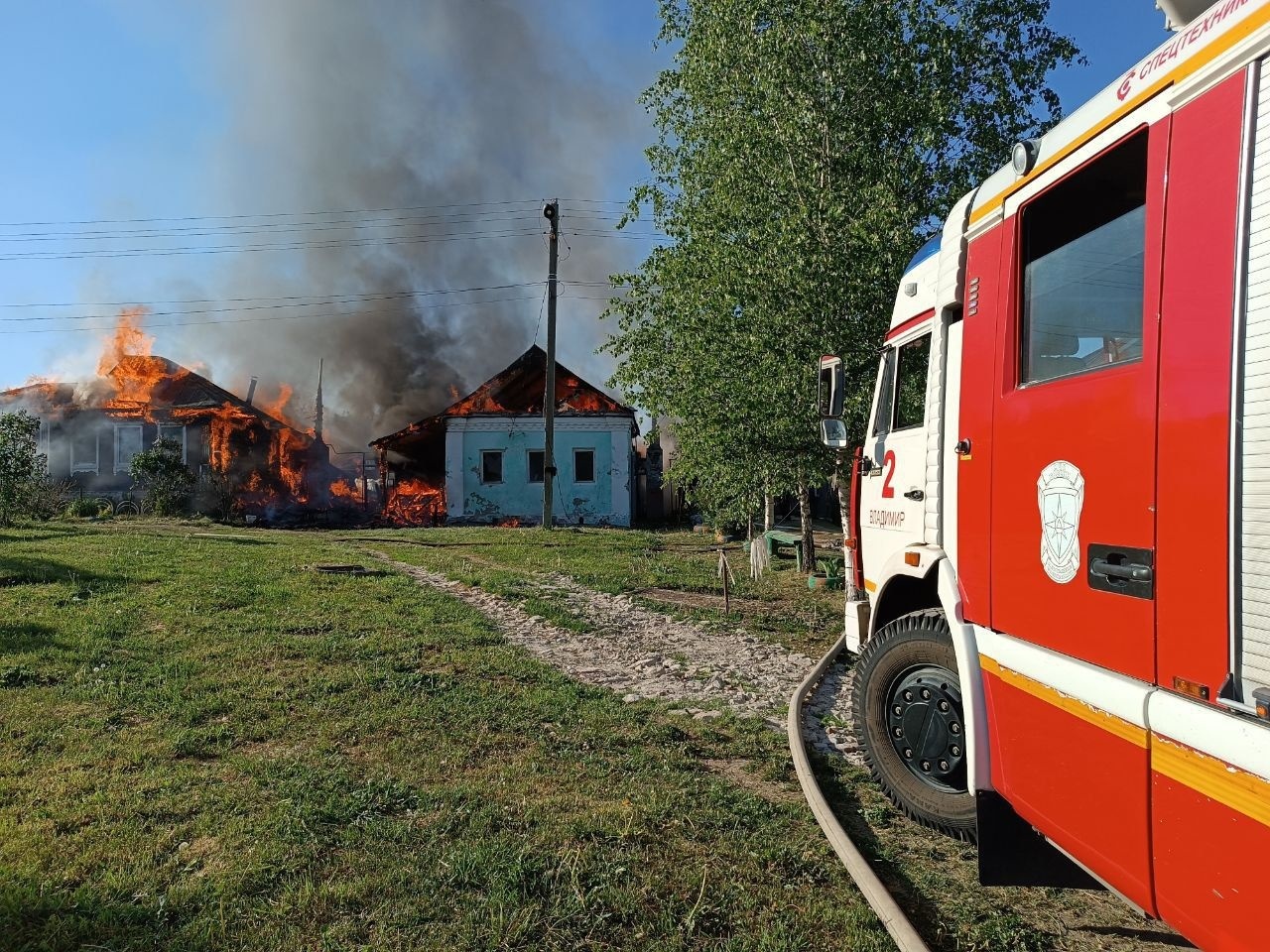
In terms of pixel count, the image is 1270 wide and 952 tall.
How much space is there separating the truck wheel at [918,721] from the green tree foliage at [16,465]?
2030cm

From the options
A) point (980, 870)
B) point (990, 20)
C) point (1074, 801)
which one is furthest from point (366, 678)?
point (990, 20)

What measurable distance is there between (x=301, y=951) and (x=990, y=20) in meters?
13.9

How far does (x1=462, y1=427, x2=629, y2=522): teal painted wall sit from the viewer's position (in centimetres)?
2822

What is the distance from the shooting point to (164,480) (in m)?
27.0

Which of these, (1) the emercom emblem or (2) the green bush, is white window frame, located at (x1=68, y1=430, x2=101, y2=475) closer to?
(2) the green bush

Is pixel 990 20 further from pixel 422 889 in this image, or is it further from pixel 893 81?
pixel 422 889

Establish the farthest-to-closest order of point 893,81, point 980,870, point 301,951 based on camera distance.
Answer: point 893,81
point 980,870
point 301,951

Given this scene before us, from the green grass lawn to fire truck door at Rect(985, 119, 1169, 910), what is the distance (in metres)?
0.96

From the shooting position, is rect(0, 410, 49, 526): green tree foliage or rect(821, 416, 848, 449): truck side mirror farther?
rect(0, 410, 49, 526): green tree foliage

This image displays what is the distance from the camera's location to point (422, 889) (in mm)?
3260

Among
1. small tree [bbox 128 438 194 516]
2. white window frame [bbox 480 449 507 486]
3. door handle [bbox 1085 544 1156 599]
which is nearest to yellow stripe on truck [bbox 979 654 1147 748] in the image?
door handle [bbox 1085 544 1156 599]

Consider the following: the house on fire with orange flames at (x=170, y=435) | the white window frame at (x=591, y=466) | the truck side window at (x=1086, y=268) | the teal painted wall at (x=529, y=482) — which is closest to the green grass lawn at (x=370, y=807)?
the truck side window at (x=1086, y=268)

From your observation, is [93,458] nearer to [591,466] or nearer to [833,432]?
[591,466]

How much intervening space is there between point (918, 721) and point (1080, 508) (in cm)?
172
